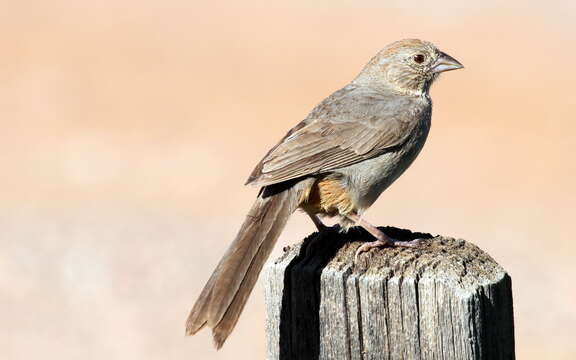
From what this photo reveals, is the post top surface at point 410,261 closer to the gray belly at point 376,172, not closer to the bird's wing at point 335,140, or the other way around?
the bird's wing at point 335,140

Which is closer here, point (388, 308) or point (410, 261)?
point (388, 308)

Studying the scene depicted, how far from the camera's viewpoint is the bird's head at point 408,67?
22.0 feet

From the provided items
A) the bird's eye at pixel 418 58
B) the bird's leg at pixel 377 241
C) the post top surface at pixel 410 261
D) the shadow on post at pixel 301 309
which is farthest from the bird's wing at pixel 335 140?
the shadow on post at pixel 301 309

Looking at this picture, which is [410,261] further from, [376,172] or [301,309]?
[376,172]

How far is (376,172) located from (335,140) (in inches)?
11.7

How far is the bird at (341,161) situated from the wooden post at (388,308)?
0.34 m

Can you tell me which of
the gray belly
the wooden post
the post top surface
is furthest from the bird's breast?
the wooden post

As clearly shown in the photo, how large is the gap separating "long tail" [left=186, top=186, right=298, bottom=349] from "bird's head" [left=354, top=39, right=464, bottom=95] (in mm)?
1746

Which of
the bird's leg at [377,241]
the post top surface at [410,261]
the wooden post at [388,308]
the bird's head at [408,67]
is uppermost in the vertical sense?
the bird's head at [408,67]

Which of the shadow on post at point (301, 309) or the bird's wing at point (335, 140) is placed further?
the bird's wing at point (335, 140)

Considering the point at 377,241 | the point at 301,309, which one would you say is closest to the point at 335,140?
the point at 377,241

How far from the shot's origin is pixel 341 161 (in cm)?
551

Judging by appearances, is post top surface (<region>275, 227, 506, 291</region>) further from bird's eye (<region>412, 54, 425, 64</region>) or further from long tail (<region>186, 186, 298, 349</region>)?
bird's eye (<region>412, 54, 425, 64</region>)

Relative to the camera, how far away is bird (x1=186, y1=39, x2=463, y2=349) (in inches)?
171
